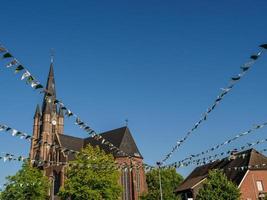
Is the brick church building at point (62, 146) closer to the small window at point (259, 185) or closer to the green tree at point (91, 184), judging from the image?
the green tree at point (91, 184)

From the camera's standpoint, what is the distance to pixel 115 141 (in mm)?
54938

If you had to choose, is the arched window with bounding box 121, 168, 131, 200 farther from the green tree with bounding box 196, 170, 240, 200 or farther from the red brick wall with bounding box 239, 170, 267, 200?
the green tree with bounding box 196, 170, 240, 200

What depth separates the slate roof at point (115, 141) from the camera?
52.9m

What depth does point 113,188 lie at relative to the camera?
39.6 metres

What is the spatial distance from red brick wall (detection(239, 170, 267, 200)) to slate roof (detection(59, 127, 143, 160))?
18574 millimetres

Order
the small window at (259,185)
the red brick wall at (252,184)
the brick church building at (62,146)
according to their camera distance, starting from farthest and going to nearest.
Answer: the brick church building at (62,146) < the small window at (259,185) < the red brick wall at (252,184)

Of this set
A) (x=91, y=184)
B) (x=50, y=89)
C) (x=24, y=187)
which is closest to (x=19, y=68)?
(x=91, y=184)

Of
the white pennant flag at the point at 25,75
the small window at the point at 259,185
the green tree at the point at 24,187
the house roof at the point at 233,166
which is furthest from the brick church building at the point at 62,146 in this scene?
the white pennant flag at the point at 25,75

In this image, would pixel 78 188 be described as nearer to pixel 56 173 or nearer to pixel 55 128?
pixel 56 173

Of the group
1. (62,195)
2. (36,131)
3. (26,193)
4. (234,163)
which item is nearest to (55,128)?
(36,131)

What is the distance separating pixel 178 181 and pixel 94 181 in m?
31.6

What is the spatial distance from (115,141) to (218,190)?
26.0 meters

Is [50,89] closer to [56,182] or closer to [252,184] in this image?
[56,182]

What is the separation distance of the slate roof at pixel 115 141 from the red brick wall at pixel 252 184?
18.6m
